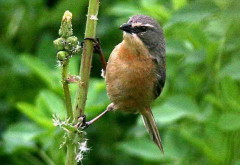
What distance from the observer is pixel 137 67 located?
3.60 m

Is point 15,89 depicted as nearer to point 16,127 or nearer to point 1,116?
point 1,116

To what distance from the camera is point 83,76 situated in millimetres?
2391

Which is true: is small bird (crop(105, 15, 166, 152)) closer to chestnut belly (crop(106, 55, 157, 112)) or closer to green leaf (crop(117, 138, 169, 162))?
chestnut belly (crop(106, 55, 157, 112))

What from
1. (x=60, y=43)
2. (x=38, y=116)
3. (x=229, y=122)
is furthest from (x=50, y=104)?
(x=60, y=43)

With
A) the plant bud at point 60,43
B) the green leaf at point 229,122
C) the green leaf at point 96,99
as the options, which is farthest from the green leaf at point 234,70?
the plant bud at point 60,43

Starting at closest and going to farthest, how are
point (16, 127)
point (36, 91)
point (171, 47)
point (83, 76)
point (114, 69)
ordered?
point (83, 76)
point (114, 69)
point (171, 47)
point (16, 127)
point (36, 91)

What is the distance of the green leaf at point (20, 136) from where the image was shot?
470 cm

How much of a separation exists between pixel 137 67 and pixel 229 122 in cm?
82

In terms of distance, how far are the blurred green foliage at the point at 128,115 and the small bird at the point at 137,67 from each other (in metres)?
0.16

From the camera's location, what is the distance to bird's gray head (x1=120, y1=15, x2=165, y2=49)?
344 cm

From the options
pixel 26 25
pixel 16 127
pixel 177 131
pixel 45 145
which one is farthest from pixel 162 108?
pixel 26 25

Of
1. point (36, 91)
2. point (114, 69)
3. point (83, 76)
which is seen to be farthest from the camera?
point (36, 91)

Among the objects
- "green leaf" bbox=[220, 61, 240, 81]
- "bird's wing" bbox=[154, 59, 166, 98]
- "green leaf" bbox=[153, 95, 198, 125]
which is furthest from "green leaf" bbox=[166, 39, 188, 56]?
"green leaf" bbox=[220, 61, 240, 81]

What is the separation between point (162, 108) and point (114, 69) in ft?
3.63
